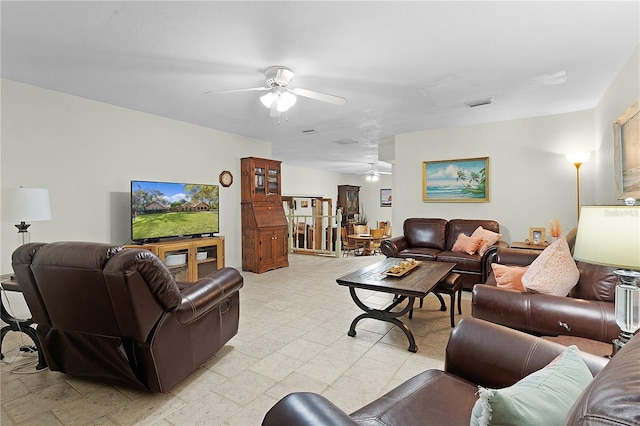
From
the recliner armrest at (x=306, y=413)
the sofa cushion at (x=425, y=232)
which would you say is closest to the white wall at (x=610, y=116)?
the sofa cushion at (x=425, y=232)

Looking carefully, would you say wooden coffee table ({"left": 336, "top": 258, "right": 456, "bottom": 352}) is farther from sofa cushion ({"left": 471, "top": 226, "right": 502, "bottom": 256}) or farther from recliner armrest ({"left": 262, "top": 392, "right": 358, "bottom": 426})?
recliner armrest ({"left": 262, "top": 392, "right": 358, "bottom": 426})

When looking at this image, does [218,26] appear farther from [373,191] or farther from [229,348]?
[373,191]

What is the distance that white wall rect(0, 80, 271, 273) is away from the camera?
3148 mm

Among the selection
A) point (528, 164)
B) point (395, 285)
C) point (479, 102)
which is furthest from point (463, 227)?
point (395, 285)

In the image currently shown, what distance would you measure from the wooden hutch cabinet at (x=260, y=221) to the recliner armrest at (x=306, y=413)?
4.56m

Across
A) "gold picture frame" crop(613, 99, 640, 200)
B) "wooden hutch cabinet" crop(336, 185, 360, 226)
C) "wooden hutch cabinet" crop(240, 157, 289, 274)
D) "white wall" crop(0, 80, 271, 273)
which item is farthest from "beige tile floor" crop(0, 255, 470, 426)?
"wooden hutch cabinet" crop(336, 185, 360, 226)

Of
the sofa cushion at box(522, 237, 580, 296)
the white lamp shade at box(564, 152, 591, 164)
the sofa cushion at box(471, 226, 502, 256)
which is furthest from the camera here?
the sofa cushion at box(471, 226, 502, 256)

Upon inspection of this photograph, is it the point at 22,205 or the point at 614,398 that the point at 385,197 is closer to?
the point at 22,205

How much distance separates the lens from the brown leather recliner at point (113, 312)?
1.64m

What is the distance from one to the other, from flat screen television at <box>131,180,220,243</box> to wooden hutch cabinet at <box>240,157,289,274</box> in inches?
29.7

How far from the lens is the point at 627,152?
2.77 m

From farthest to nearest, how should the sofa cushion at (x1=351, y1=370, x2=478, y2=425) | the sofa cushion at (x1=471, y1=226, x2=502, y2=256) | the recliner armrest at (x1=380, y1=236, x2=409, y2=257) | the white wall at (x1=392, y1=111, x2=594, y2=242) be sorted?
the recliner armrest at (x1=380, y1=236, x2=409, y2=257), the white wall at (x1=392, y1=111, x2=594, y2=242), the sofa cushion at (x1=471, y1=226, x2=502, y2=256), the sofa cushion at (x1=351, y1=370, x2=478, y2=425)

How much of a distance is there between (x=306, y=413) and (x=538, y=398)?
57cm

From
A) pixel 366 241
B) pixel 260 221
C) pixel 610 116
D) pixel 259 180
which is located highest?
pixel 610 116
